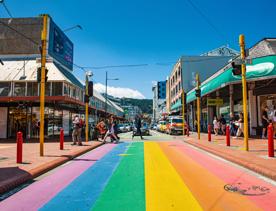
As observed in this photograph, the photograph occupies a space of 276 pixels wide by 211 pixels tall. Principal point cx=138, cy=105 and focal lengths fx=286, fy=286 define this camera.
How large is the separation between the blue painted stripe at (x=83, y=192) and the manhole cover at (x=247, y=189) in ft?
9.31

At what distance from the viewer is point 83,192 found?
6027 millimetres

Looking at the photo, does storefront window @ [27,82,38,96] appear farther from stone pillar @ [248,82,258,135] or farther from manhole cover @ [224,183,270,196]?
manhole cover @ [224,183,270,196]

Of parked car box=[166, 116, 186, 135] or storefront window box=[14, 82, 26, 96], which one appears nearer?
storefront window box=[14, 82, 26, 96]

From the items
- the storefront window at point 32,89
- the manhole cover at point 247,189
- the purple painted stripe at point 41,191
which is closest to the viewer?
the purple painted stripe at point 41,191

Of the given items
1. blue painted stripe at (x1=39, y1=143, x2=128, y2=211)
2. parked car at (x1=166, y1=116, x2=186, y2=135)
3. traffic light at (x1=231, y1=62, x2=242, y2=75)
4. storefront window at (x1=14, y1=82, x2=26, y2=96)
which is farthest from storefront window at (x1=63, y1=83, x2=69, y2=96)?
blue painted stripe at (x1=39, y1=143, x2=128, y2=211)

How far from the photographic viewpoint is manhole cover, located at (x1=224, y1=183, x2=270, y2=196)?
5836 mm

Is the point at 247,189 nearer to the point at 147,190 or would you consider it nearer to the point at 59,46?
the point at 147,190

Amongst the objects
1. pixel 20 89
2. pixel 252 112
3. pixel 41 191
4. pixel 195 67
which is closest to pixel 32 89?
pixel 20 89

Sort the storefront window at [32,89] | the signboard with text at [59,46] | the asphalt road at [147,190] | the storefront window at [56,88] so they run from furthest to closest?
the signboard with text at [59,46], the storefront window at [32,89], the storefront window at [56,88], the asphalt road at [147,190]

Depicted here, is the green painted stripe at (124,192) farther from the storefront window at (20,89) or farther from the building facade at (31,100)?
the storefront window at (20,89)

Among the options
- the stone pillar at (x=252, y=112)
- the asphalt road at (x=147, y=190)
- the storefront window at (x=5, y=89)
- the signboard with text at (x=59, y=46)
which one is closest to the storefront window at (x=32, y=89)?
the storefront window at (x=5, y=89)

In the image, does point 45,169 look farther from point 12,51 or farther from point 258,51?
point 12,51

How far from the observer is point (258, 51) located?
21.2 m

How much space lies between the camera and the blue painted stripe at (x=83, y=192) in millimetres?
Answer: 5095
